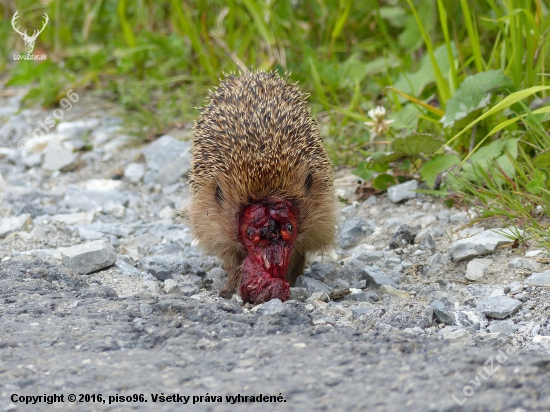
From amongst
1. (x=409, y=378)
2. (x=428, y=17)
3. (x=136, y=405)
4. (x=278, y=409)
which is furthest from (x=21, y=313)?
(x=428, y=17)

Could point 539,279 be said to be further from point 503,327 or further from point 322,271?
point 322,271

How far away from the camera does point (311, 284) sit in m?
4.15

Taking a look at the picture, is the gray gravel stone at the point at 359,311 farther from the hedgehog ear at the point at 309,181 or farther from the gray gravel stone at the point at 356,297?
the hedgehog ear at the point at 309,181

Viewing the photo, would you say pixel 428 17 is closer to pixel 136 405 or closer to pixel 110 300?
pixel 110 300

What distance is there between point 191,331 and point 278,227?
95 centimetres

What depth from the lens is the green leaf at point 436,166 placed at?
16.6 ft

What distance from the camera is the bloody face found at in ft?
12.5

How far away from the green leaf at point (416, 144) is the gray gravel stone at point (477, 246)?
88 cm

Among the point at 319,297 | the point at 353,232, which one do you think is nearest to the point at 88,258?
the point at 319,297

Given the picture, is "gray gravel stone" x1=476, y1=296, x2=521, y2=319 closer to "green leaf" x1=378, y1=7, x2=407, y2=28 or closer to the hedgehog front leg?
the hedgehog front leg

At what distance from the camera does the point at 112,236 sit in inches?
211

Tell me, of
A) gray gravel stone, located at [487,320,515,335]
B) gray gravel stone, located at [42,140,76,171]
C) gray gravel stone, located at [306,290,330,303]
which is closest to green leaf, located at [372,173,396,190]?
gray gravel stone, located at [306,290,330,303]

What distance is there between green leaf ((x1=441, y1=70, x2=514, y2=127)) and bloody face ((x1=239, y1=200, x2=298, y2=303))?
5.72 ft

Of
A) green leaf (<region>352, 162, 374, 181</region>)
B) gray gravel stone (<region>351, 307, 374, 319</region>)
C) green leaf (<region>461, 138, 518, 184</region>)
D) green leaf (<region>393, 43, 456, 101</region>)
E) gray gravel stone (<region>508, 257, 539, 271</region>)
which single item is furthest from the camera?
green leaf (<region>393, 43, 456, 101</region>)
